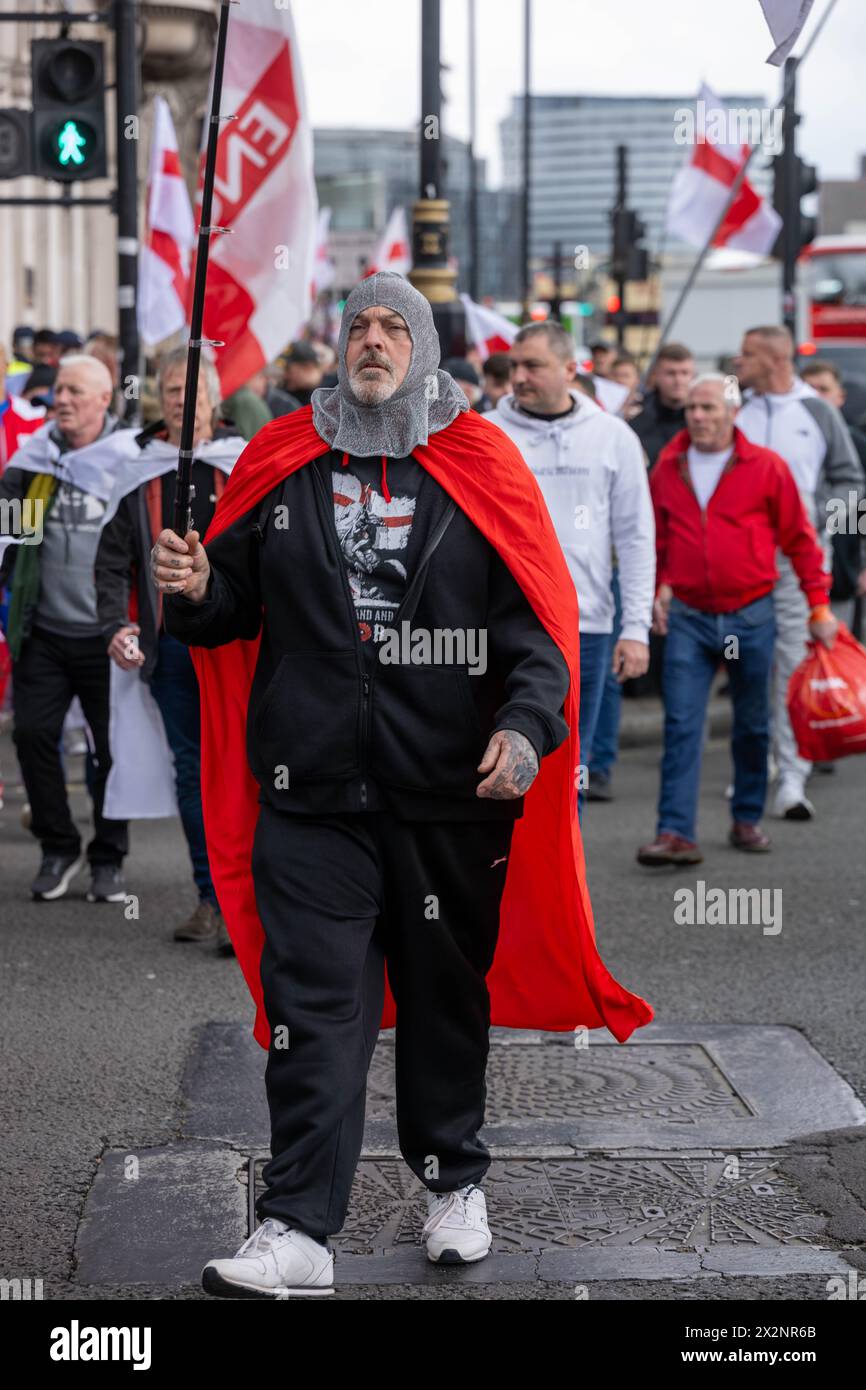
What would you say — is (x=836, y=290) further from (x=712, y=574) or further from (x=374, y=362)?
(x=374, y=362)

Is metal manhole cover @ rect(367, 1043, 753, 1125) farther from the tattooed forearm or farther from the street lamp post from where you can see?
the street lamp post

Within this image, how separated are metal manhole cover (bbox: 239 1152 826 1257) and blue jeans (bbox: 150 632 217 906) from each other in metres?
2.60

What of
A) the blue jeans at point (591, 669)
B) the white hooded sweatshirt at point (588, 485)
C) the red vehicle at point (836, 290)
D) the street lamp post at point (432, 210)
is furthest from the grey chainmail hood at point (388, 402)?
the red vehicle at point (836, 290)

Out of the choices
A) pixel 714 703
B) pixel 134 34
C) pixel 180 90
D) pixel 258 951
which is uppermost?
pixel 180 90

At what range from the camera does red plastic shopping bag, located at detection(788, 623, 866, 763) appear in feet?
29.8

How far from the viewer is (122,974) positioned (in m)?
7.28

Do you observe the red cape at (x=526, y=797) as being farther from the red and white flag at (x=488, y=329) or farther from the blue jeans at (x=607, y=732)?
the red and white flag at (x=488, y=329)

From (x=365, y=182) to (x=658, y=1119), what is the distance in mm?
103343

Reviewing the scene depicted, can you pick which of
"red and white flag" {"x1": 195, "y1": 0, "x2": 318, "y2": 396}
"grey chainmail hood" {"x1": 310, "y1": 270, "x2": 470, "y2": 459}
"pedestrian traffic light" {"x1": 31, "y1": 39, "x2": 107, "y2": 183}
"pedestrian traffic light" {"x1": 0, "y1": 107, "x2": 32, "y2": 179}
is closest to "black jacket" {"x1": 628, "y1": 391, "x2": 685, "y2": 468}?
"red and white flag" {"x1": 195, "y1": 0, "x2": 318, "y2": 396}

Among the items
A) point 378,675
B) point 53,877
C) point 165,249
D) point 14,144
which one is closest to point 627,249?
point 165,249

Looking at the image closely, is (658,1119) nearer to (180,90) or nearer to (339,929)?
(339,929)

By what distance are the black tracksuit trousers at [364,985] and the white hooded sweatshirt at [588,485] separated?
10.3ft
